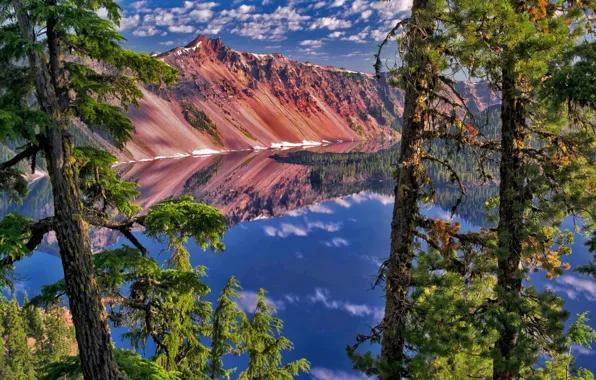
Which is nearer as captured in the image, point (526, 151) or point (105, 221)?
point (105, 221)

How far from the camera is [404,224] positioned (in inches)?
303

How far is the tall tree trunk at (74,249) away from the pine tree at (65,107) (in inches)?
0.6

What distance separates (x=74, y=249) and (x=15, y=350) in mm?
40083

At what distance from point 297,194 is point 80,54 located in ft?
368

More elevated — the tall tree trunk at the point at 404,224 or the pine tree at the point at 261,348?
the tall tree trunk at the point at 404,224

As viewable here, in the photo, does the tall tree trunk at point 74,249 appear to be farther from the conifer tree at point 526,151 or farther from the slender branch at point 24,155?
the conifer tree at point 526,151

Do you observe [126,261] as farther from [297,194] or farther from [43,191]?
[43,191]

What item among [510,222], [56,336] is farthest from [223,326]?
[56,336]

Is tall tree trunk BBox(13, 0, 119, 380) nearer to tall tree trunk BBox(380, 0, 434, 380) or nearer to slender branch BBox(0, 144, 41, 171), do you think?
slender branch BBox(0, 144, 41, 171)

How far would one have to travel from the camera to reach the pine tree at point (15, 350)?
36.0 meters

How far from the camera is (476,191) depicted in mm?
150500

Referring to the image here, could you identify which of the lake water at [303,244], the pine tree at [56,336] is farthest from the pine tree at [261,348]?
the pine tree at [56,336]

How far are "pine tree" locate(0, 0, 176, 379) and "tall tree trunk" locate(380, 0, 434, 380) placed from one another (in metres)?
4.92

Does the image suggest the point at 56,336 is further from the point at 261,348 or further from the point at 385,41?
the point at 385,41
